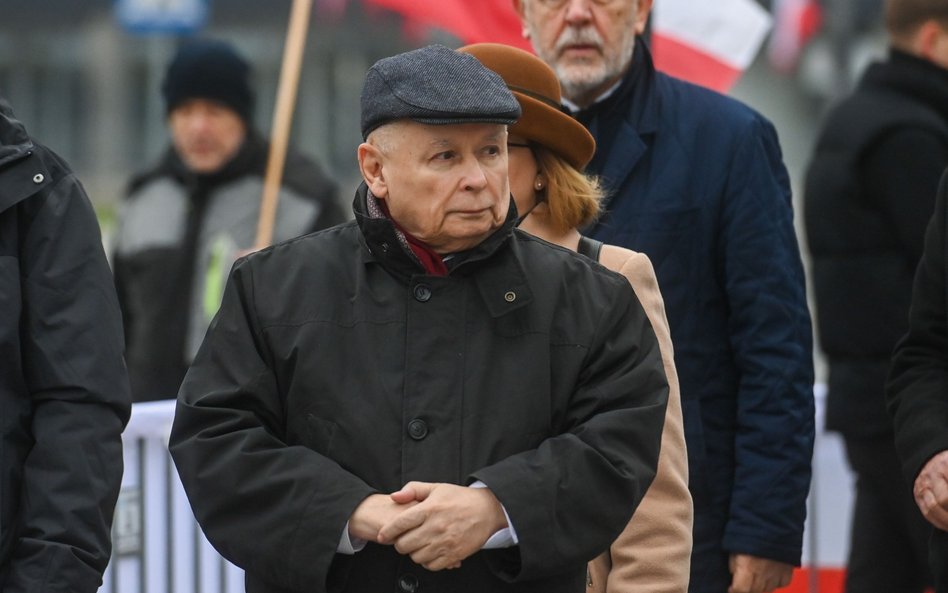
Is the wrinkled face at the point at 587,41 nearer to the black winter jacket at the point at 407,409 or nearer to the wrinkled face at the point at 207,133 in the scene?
the black winter jacket at the point at 407,409

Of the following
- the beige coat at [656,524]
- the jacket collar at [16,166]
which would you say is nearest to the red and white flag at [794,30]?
the beige coat at [656,524]

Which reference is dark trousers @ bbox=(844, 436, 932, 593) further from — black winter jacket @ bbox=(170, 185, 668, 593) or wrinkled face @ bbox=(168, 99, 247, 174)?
wrinkled face @ bbox=(168, 99, 247, 174)

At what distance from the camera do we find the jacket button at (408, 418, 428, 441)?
239 centimetres

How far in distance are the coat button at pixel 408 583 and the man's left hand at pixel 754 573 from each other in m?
1.14

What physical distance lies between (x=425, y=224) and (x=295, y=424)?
1.10ft

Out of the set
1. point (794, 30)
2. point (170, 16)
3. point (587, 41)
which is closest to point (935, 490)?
point (587, 41)

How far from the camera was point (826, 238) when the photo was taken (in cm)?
495

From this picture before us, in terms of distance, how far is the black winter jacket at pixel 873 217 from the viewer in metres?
4.74

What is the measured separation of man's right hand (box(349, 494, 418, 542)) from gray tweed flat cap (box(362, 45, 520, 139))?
1.72 ft

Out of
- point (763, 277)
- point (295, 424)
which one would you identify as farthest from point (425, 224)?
point (763, 277)

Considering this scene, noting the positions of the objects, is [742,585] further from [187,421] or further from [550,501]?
[187,421]

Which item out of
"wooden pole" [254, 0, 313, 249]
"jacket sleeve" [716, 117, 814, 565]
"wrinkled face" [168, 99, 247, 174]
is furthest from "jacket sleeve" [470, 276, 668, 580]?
"wrinkled face" [168, 99, 247, 174]

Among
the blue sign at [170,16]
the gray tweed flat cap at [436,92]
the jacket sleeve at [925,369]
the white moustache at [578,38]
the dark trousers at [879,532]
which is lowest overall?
the dark trousers at [879,532]

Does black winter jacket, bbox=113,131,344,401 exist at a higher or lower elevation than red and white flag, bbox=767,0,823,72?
higher
